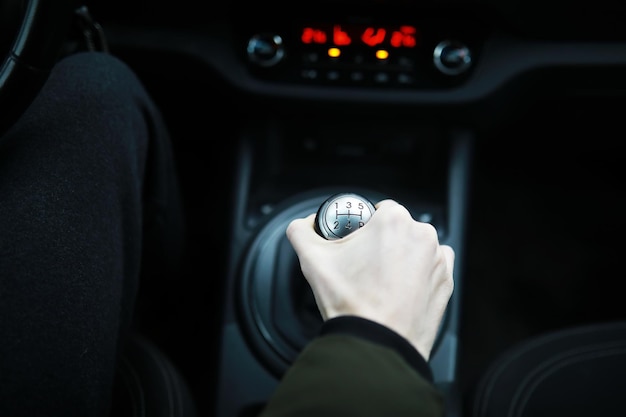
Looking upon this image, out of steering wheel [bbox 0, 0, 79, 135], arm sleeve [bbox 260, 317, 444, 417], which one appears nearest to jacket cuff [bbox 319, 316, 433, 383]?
arm sleeve [bbox 260, 317, 444, 417]

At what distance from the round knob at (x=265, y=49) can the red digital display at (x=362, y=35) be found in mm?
41

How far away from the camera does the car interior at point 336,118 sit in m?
1.03

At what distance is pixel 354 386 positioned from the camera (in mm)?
487

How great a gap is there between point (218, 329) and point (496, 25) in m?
0.65

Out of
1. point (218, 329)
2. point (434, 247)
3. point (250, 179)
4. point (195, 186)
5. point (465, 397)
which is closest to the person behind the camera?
point (434, 247)

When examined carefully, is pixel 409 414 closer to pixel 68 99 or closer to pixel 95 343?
pixel 95 343

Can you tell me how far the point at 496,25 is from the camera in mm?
1078

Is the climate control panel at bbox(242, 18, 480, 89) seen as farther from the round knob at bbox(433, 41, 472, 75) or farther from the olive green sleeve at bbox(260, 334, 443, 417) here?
the olive green sleeve at bbox(260, 334, 443, 417)

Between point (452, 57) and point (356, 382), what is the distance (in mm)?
731

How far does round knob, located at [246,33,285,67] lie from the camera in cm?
109

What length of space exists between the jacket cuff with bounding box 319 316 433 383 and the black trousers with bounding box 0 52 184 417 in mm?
278

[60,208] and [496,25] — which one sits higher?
[496,25]

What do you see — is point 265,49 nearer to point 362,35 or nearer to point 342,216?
point 362,35

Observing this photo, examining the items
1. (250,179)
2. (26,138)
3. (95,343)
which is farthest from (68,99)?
(250,179)
